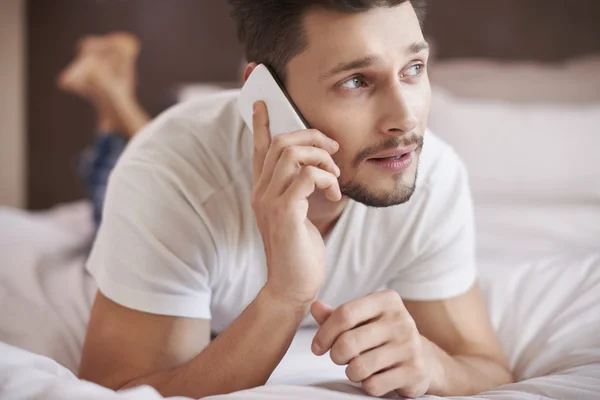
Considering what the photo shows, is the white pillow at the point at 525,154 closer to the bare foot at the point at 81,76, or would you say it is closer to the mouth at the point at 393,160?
the mouth at the point at 393,160

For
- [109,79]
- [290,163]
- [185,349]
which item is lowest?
[185,349]

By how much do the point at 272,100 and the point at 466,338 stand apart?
528mm

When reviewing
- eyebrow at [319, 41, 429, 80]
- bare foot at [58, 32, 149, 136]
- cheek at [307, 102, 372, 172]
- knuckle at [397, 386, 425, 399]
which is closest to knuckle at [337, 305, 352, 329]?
knuckle at [397, 386, 425, 399]

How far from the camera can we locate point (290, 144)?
0.90 m

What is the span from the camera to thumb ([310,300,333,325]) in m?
0.86

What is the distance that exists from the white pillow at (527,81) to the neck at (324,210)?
57.4 inches

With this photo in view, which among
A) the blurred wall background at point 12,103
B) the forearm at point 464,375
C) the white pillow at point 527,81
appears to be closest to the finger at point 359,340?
the forearm at point 464,375

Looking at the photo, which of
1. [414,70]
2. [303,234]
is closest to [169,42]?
[414,70]

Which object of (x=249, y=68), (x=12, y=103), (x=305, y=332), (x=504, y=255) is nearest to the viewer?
(x=249, y=68)

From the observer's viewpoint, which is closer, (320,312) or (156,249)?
(320,312)

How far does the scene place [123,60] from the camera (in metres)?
2.42

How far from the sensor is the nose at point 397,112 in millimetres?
905

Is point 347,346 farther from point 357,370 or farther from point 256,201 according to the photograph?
point 256,201

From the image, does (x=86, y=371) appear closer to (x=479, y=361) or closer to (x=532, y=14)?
(x=479, y=361)
